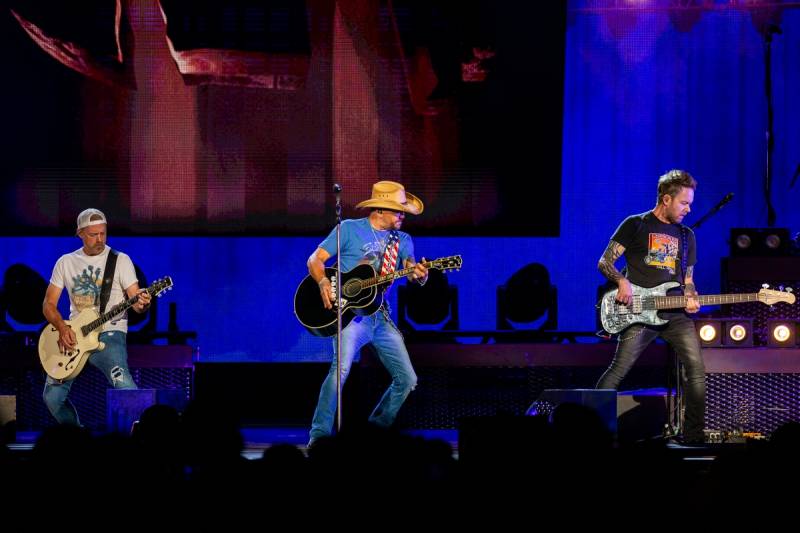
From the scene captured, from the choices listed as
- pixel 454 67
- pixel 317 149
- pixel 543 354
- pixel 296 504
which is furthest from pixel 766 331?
pixel 296 504

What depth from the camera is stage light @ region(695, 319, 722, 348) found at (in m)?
8.17

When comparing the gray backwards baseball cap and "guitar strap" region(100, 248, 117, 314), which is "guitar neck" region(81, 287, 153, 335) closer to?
"guitar strap" region(100, 248, 117, 314)

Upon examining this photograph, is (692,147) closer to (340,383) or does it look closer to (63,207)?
(340,383)

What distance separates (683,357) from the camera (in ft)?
25.1

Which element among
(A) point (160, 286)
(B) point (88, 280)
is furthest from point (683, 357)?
(B) point (88, 280)

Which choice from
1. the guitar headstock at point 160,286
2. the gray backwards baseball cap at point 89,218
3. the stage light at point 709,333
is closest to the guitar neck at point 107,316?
the guitar headstock at point 160,286

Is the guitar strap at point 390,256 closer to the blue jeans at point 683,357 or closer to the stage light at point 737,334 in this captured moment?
the blue jeans at point 683,357

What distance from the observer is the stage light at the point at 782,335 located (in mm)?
8305

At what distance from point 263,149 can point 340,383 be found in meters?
3.93

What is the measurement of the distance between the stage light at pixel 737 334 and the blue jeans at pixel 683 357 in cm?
59

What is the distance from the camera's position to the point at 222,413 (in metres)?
4.00

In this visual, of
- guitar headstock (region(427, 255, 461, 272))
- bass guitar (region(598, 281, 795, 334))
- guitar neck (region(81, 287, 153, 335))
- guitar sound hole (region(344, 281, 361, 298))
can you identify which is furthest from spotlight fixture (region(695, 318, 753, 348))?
guitar neck (region(81, 287, 153, 335))

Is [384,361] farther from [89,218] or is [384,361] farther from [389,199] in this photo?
[89,218]

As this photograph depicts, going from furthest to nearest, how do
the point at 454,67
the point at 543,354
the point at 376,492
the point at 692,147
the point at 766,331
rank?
the point at 692,147
the point at 454,67
the point at 543,354
the point at 766,331
the point at 376,492
